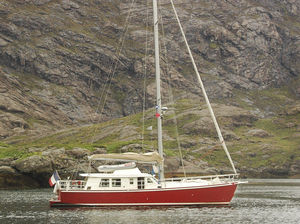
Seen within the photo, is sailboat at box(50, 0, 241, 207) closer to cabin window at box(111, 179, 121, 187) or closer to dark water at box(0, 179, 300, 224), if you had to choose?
cabin window at box(111, 179, 121, 187)

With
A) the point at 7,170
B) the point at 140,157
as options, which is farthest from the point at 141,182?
the point at 7,170

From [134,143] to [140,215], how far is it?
95.3 meters

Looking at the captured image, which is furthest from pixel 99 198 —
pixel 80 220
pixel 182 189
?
pixel 182 189

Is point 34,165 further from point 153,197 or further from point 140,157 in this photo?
point 153,197

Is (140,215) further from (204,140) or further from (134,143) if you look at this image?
(204,140)

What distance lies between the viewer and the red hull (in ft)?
163

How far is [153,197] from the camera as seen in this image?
4972cm

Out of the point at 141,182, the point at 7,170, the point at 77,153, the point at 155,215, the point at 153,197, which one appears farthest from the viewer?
the point at 77,153

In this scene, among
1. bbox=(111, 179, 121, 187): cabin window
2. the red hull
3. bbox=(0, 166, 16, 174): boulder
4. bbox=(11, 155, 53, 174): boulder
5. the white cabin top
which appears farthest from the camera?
bbox=(11, 155, 53, 174): boulder

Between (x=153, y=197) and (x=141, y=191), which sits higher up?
(x=141, y=191)

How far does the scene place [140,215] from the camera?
4491cm

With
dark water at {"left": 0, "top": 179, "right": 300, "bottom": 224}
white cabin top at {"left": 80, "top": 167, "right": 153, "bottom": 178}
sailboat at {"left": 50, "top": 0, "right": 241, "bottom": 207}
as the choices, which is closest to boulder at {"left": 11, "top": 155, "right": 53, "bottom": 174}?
dark water at {"left": 0, "top": 179, "right": 300, "bottom": 224}

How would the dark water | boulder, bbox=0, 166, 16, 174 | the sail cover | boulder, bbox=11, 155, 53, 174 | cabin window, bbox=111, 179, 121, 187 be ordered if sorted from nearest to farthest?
the dark water < cabin window, bbox=111, 179, 121, 187 < the sail cover < boulder, bbox=0, 166, 16, 174 < boulder, bbox=11, 155, 53, 174

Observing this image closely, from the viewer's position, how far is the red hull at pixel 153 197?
49625mm
